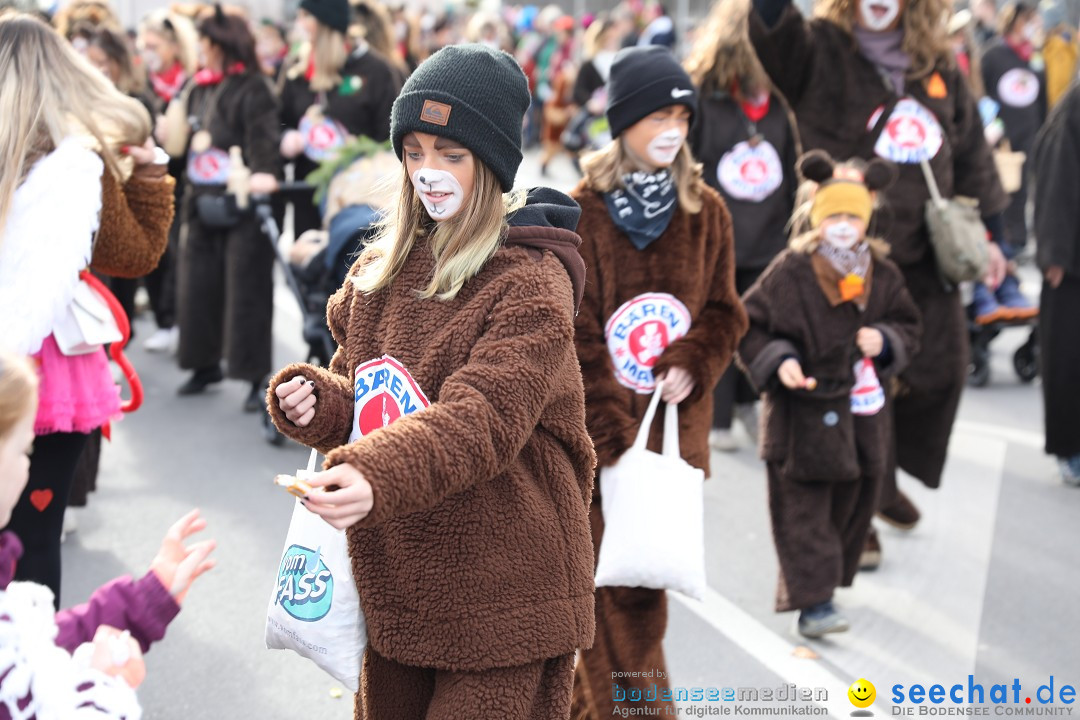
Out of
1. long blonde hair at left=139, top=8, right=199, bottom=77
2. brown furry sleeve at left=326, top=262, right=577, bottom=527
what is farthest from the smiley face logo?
long blonde hair at left=139, top=8, right=199, bottom=77

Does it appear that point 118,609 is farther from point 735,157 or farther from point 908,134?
point 735,157

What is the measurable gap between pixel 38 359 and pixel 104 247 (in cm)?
40

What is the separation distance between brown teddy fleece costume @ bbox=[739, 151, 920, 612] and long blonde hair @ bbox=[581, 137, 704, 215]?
2.71 ft

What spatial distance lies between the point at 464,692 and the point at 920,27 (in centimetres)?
365

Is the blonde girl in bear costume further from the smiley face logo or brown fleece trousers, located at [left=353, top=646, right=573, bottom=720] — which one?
the smiley face logo

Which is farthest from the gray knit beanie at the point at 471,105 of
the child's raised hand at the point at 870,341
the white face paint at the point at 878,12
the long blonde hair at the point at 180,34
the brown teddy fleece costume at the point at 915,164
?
the long blonde hair at the point at 180,34

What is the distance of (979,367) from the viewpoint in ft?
27.4

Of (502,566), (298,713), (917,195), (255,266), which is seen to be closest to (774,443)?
(917,195)

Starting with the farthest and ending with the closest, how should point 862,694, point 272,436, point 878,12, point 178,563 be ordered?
point 272,436
point 878,12
point 862,694
point 178,563

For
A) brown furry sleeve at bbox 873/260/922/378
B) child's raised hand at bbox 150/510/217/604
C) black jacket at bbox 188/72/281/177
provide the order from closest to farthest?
child's raised hand at bbox 150/510/217/604, brown furry sleeve at bbox 873/260/922/378, black jacket at bbox 188/72/281/177

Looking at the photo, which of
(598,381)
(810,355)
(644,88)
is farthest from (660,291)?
(810,355)

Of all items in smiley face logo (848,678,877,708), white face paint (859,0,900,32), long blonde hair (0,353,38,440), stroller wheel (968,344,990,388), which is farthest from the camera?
stroller wheel (968,344,990,388)

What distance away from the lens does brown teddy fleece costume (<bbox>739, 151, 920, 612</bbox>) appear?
4.46 meters

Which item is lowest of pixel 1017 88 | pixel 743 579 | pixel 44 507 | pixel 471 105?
pixel 743 579
